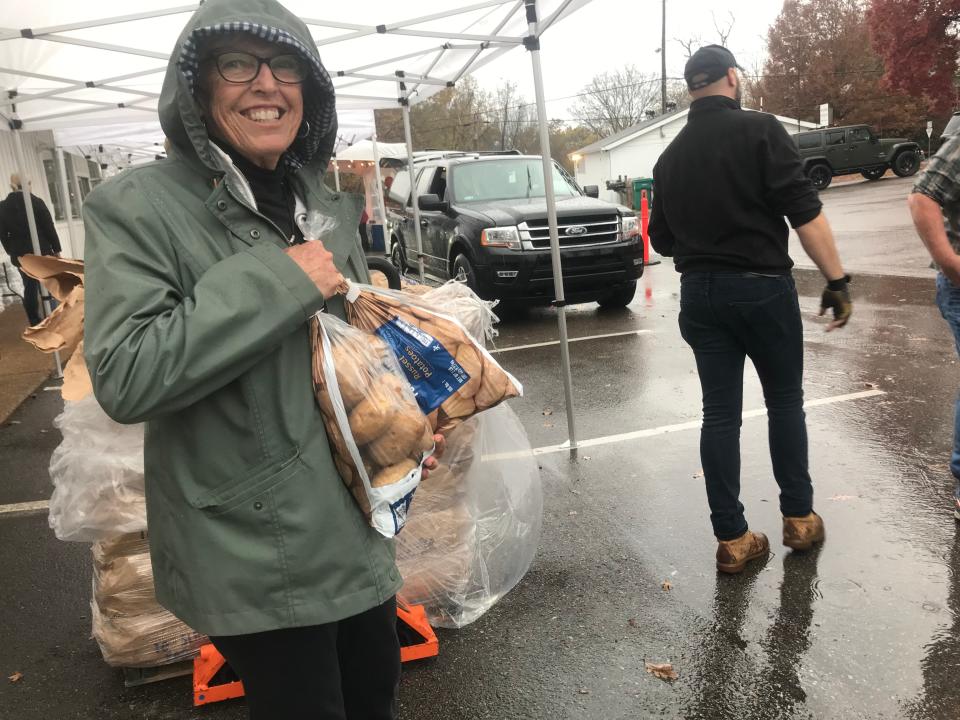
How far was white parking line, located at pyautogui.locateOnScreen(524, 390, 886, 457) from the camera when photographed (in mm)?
4984

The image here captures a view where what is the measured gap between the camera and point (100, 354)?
4.18ft

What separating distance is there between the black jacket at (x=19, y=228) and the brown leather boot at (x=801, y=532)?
31.1 feet

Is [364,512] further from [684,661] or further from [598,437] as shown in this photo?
[598,437]

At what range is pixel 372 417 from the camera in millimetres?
1495

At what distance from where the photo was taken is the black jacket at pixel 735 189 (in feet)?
9.55

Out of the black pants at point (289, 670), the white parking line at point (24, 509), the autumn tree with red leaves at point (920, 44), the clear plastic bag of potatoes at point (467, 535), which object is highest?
the autumn tree with red leaves at point (920, 44)

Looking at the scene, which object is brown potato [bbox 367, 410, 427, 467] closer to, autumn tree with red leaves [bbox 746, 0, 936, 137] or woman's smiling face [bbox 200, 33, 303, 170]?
woman's smiling face [bbox 200, 33, 303, 170]

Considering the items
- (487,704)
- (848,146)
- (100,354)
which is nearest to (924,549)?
(487,704)

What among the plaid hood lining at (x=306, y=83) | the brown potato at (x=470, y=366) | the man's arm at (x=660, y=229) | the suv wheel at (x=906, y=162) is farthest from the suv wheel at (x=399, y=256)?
the suv wheel at (x=906, y=162)

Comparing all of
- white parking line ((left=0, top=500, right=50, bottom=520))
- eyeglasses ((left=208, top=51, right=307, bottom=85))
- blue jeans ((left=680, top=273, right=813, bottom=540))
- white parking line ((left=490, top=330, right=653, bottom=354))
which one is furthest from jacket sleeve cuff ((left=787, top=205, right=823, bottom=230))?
white parking line ((left=490, top=330, right=653, bottom=354))

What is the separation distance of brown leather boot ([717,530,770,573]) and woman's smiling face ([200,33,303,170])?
255 cm

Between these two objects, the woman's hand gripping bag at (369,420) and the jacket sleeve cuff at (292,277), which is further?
the woman's hand gripping bag at (369,420)

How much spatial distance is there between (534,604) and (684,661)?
2.21 feet

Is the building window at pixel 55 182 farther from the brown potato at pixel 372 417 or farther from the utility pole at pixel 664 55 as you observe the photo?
the utility pole at pixel 664 55
